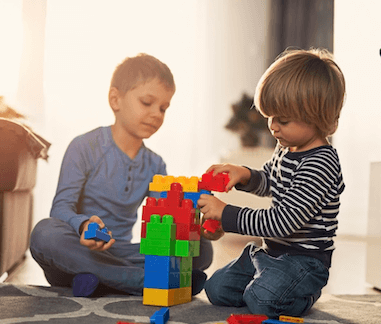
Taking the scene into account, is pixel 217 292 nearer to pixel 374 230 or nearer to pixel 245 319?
pixel 245 319

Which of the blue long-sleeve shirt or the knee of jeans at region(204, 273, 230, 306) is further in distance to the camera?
the blue long-sleeve shirt

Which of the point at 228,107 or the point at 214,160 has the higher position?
the point at 228,107

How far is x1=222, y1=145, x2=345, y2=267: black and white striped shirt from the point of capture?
3.02 ft

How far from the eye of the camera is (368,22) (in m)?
2.04

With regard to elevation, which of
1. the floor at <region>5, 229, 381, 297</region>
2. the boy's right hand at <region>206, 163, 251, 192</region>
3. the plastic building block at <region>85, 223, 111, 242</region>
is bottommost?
the floor at <region>5, 229, 381, 297</region>

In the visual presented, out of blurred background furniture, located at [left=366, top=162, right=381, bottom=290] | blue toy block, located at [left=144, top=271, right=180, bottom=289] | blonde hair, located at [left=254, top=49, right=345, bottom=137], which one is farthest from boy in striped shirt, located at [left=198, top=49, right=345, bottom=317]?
blurred background furniture, located at [left=366, top=162, right=381, bottom=290]

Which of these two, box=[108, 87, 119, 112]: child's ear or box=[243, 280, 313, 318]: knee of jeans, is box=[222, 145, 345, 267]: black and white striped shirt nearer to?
box=[243, 280, 313, 318]: knee of jeans

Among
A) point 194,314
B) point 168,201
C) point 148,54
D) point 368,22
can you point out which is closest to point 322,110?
point 168,201

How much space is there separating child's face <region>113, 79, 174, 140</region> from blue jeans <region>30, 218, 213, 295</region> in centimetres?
31

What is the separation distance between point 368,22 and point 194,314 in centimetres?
159

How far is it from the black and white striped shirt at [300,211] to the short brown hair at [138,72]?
0.41 metres

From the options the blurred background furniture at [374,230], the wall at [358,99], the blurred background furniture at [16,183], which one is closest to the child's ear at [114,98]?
the blurred background furniture at [16,183]

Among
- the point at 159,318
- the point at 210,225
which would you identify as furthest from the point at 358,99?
the point at 159,318

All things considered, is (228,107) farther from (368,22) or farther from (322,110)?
(368,22)
